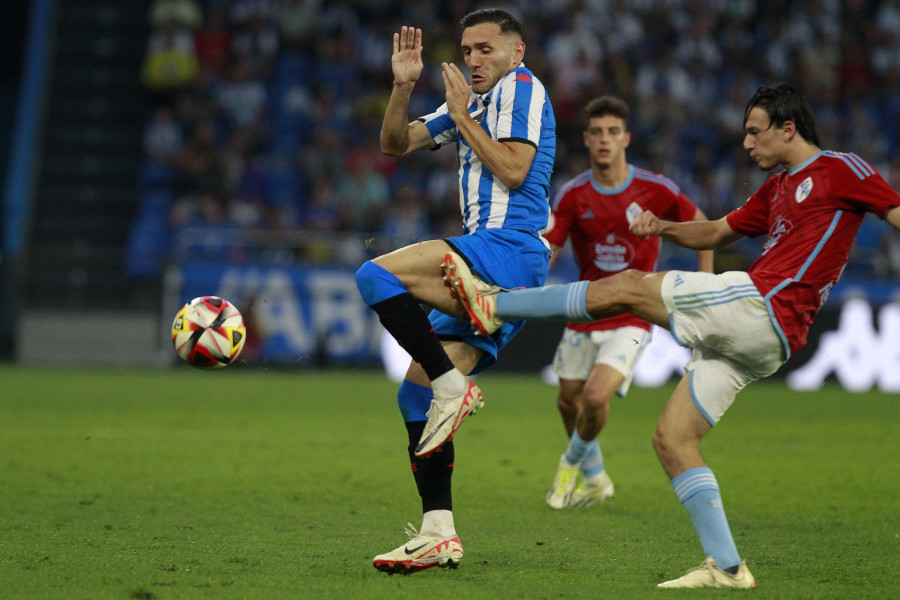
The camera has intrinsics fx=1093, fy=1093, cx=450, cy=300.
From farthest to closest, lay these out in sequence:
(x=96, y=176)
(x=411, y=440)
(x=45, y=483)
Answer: (x=96, y=176) < (x=45, y=483) < (x=411, y=440)

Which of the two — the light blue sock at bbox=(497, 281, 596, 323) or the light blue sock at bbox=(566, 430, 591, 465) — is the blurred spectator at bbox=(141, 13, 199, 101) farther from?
the light blue sock at bbox=(497, 281, 596, 323)

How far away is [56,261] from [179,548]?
1247 centimetres

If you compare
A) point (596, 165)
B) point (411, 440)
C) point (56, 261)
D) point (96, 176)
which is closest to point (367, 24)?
point (96, 176)

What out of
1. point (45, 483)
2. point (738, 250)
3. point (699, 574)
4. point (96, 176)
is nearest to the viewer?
point (699, 574)

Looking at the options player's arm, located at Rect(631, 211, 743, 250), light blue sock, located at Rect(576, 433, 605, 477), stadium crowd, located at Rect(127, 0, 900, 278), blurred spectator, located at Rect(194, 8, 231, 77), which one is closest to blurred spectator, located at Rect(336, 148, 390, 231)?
stadium crowd, located at Rect(127, 0, 900, 278)

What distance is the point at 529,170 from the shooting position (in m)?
4.71

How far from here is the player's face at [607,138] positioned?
711 cm

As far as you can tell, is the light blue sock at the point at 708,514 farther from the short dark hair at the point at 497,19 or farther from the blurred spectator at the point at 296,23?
the blurred spectator at the point at 296,23

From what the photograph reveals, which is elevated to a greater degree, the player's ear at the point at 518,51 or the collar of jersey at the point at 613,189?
the player's ear at the point at 518,51

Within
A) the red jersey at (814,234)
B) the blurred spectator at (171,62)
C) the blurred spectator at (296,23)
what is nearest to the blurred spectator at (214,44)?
the blurred spectator at (171,62)

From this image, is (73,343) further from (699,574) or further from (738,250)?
(699,574)

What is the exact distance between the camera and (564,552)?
5.07 meters

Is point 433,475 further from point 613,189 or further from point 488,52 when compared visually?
point 613,189

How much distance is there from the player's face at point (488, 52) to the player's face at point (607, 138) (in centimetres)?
242
